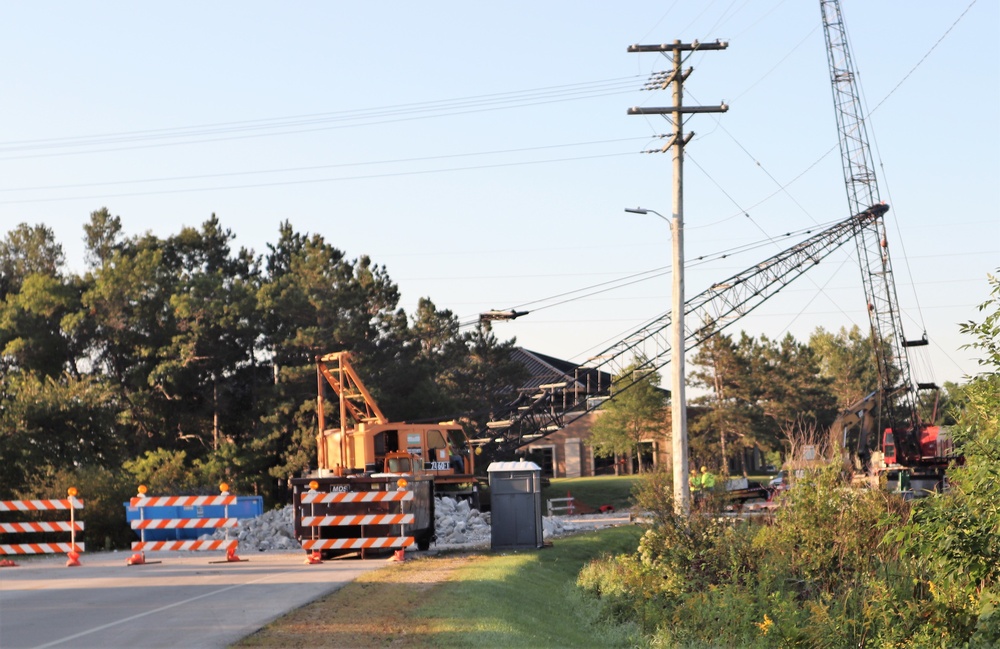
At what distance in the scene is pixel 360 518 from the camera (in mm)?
24938

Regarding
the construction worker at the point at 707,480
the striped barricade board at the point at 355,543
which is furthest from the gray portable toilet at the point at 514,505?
the construction worker at the point at 707,480

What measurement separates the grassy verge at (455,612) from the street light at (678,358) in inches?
111

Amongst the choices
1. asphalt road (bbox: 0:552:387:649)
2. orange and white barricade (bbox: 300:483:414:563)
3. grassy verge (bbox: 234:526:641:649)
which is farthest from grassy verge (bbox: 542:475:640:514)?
grassy verge (bbox: 234:526:641:649)

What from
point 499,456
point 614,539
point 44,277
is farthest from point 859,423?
point 44,277

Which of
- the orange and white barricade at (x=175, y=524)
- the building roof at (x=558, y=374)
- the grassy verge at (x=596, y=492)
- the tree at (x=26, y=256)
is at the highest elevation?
the tree at (x=26, y=256)

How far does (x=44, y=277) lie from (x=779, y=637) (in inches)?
1966

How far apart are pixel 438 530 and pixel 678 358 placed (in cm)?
892

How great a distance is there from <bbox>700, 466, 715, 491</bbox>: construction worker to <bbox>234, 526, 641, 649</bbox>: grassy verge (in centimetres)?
199

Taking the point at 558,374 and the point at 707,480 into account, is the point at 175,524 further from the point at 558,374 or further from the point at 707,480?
the point at 558,374

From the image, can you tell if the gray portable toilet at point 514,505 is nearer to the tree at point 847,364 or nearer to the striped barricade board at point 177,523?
the striped barricade board at point 177,523

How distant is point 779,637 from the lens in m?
15.1

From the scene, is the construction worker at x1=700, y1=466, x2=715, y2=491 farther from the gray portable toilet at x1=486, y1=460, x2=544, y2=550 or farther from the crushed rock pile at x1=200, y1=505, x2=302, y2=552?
the crushed rock pile at x1=200, y1=505, x2=302, y2=552

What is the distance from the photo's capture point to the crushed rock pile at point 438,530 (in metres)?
31.0

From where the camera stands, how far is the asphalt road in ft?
44.4
